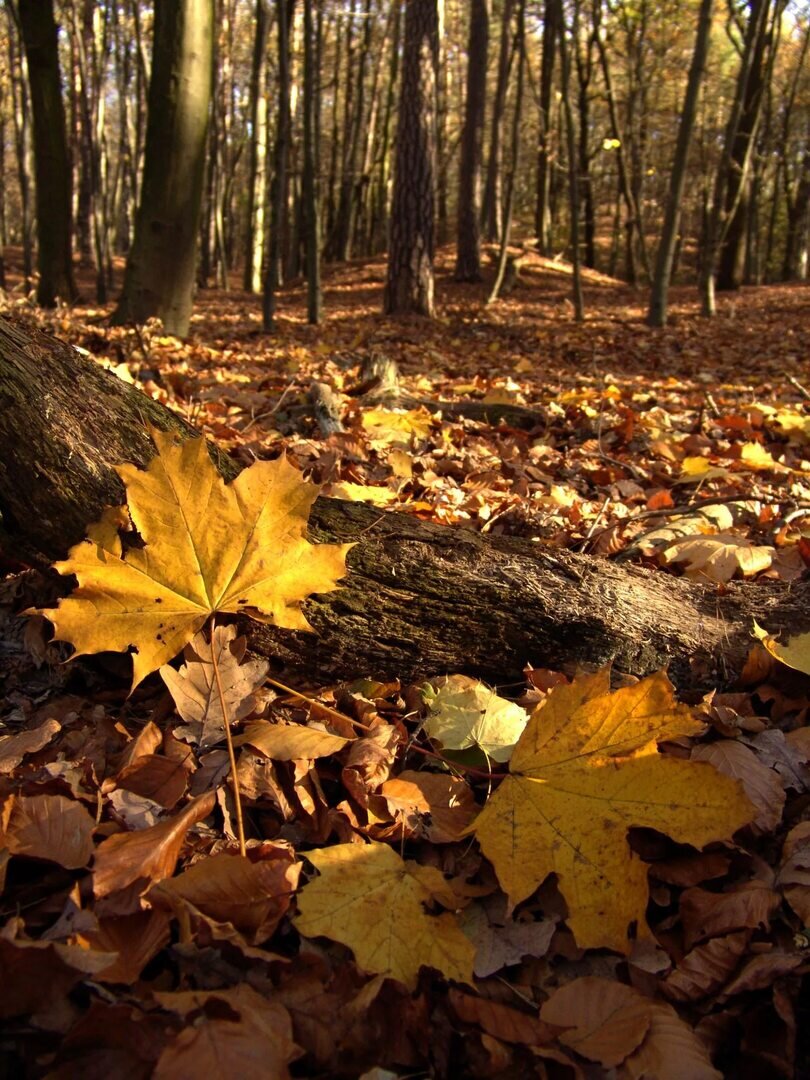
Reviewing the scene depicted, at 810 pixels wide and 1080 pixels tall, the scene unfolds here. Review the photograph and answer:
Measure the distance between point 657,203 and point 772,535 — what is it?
107 feet

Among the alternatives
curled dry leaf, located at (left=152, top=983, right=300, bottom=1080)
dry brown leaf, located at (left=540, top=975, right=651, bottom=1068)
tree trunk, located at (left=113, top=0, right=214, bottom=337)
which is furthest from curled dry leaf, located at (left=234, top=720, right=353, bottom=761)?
tree trunk, located at (left=113, top=0, right=214, bottom=337)

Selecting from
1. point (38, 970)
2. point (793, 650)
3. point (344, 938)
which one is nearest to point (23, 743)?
point (38, 970)

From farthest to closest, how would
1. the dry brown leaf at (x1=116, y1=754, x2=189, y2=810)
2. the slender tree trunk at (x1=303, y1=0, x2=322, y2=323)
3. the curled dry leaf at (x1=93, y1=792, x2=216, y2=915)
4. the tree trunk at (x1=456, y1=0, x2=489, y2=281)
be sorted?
the tree trunk at (x1=456, y1=0, x2=489, y2=281) < the slender tree trunk at (x1=303, y1=0, x2=322, y2=323) < the dry brown leaf at (x1=116, y1=754, x2=189, y2=810) < the curled dry leaf at (x1=93, y1=792, x2=216, y2=915)

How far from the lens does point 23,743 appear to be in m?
1.40

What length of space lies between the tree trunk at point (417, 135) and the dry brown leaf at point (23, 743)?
9561 mm

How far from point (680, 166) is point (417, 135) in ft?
10.9

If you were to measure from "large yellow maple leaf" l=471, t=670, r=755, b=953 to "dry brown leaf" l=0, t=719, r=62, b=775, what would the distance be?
83 centimetres

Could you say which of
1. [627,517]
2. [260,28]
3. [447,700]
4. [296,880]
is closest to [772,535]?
[627,517]

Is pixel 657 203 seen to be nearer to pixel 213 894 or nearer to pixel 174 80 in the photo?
pixel 174 80

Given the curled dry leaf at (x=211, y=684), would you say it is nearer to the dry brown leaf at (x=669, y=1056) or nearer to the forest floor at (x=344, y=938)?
the forest floor at (x=344, y=938)

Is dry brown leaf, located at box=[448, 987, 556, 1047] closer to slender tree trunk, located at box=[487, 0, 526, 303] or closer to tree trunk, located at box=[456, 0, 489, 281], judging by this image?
slender tree trunk, located at box=[487, 0, 526, 303]

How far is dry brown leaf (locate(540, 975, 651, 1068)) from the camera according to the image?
1031 mm

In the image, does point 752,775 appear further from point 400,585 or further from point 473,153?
point 473,153

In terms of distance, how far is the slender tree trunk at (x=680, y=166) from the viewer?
330 inches
